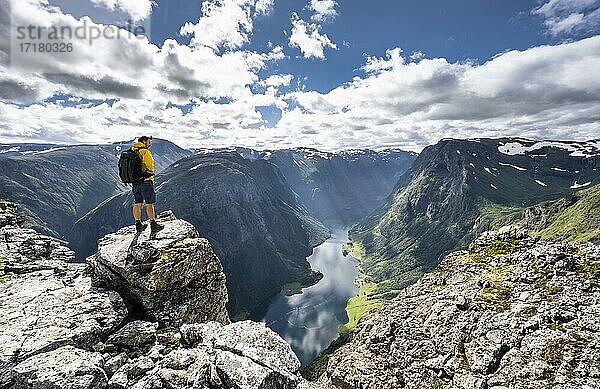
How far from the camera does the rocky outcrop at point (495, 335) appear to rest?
21.4m

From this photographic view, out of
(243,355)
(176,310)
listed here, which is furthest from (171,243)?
(243,355)

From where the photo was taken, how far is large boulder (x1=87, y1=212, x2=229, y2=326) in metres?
15.2

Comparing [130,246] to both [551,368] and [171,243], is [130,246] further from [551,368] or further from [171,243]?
[551,368]

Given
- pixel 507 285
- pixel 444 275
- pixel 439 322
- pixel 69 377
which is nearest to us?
pixel 69 377

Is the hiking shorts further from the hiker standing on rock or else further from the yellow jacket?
the yellow jacket

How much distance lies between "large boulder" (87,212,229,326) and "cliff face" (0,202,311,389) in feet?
0.17

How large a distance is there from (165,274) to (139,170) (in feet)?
19.5

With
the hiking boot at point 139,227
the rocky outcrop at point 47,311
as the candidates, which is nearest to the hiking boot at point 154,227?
the hiking boot at point 139,227

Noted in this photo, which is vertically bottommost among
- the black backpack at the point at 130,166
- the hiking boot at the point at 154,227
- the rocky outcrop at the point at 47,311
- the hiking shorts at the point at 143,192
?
the rocky outcrop at the point at 47,311

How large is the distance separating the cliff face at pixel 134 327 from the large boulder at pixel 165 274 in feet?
0.17

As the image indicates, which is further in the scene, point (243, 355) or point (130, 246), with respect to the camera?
point (130, 246)

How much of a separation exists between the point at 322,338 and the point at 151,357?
7947 inches

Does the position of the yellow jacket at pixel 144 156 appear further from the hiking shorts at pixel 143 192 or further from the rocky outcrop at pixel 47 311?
the rocky outcrop at pixel 47 311

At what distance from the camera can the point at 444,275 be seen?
45.2 m
